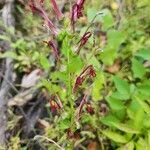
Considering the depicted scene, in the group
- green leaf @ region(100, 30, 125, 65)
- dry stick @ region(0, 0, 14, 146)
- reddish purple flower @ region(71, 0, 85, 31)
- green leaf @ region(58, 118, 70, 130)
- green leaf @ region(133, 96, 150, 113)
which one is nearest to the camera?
reddish purple flower @ region(71, 0, 85, 31)

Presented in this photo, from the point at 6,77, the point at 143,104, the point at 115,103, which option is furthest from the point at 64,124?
the point at 6,77

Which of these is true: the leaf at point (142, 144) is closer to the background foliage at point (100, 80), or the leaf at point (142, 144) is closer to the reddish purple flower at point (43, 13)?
the background foliage at point (100, 80)

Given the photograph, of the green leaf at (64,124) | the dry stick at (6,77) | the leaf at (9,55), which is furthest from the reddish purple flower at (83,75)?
the leaf at (9,55)

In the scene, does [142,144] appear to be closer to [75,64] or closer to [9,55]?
[75,64]

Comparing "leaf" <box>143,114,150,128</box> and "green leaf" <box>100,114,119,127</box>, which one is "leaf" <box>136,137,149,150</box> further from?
"green leaf" <box>100,114,119,127</box>

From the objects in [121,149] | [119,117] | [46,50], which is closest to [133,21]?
[46,50]

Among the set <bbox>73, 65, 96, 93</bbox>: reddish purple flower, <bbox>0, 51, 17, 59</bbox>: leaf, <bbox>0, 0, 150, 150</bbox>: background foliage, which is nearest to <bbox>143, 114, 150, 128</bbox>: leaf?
<bbox>0, 0, 150, 150</bbox>: background foliage

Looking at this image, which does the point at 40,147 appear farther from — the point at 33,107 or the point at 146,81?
the point at 146,81

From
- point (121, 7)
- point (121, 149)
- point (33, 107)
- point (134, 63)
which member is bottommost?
point (121, 149)
